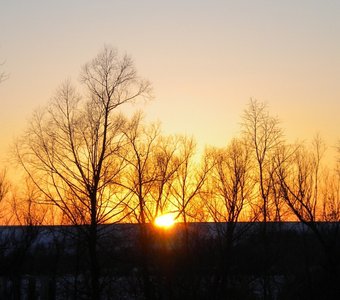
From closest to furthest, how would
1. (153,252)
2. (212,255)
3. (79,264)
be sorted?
1. (212,255)
2. (153,252)
3. (79,264)

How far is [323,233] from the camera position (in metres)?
28.2

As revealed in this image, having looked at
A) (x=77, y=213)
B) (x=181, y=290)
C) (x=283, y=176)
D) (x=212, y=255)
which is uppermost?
(x=283, y=176)

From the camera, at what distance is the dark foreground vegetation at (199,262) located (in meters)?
26.1

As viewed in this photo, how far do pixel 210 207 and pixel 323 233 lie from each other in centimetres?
719

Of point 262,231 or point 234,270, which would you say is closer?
point 234,270

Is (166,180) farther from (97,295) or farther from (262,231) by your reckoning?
(97,295)

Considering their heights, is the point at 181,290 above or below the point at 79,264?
below

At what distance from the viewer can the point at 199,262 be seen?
87.4ft

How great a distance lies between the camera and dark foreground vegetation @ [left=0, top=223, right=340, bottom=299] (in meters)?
26.1

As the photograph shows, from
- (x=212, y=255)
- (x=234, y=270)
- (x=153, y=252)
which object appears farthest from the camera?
(x=153, y=252)

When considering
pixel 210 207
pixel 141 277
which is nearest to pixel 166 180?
pixel 210 207

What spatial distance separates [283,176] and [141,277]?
9.63 metres

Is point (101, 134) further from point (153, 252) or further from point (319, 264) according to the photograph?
point (319, 264)

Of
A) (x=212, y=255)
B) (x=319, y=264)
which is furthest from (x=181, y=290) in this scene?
(x=319, y=264)
